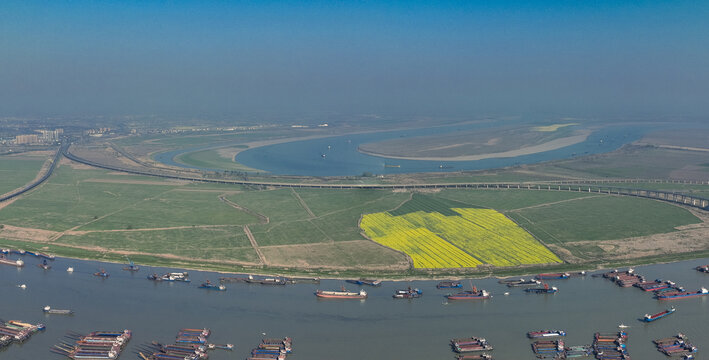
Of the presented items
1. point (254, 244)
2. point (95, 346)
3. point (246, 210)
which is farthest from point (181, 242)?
point (95, 346)

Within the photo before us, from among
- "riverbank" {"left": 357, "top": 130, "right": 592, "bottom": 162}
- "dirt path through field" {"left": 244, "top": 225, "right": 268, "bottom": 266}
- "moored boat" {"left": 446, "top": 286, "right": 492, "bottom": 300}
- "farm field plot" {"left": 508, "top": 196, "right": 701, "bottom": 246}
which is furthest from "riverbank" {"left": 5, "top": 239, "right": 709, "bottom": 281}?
"riverbank" {"left": 357, "top": 130, "right": 592, "bottom": 162}

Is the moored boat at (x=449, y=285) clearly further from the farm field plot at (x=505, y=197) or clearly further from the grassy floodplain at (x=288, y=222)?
the farm field plot at (x=505, y=197)

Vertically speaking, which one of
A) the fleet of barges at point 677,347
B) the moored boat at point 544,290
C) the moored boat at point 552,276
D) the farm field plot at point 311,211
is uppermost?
the farm field plot at point 311,211

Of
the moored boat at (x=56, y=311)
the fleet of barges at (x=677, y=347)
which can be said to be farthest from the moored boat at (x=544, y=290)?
the moored boat at (x=56, y=311)

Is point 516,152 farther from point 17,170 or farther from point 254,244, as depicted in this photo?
point 17,170

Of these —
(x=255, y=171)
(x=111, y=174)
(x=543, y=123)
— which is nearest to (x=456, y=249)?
(x=255, y=171)

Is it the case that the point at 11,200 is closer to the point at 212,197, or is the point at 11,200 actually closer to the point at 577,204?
the point at 212,197

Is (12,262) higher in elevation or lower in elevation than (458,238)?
lower
